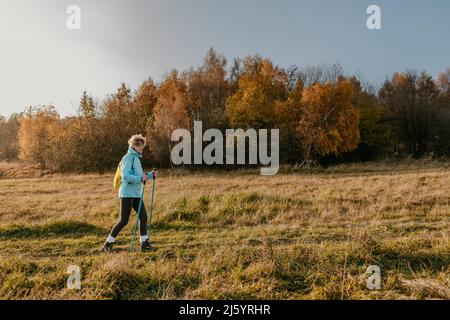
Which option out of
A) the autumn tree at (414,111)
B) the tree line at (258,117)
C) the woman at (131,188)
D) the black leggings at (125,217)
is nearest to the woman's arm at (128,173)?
the woman at (131,188)

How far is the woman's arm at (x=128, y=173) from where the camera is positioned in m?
6.62

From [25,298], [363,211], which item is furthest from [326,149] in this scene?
[25,298]

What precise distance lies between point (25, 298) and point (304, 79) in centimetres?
4544

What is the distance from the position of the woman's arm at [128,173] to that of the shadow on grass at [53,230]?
2.83 m

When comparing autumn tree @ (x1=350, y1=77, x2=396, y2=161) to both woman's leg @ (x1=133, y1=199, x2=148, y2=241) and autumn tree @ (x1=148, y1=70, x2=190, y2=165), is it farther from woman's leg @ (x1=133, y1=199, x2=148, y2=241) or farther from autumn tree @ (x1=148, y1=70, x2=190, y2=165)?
woman's leg @ (x1=133, y1=199, x2=148, y2=241)

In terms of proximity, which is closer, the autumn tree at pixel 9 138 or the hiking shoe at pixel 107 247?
the hiking shoe at pixel 107 247

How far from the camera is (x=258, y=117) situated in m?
33.5

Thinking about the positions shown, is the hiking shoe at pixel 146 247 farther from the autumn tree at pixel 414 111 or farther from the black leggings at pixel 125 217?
the autumn tree at pixel 414 111

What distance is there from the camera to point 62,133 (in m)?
35.1

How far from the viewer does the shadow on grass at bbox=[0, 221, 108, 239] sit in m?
8.66

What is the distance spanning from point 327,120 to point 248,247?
102ft

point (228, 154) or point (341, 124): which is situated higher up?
point (341, 124)

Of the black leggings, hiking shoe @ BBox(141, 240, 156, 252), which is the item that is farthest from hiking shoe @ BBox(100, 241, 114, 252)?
hiking shoe @ BBox(141, 240, 156, 252)
